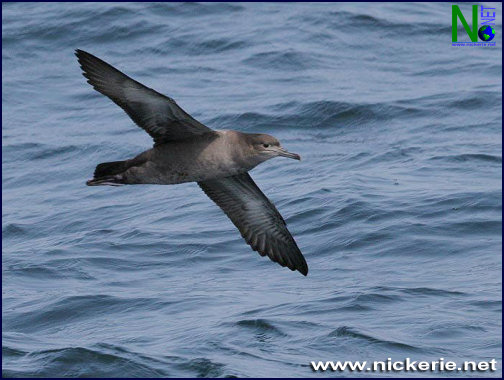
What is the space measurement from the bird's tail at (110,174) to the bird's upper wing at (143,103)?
1.34 ft

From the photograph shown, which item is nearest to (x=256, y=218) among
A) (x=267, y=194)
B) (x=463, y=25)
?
(x=267, y=194)

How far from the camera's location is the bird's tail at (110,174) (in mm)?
10266

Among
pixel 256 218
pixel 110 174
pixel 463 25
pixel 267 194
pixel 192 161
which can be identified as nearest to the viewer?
pixel 192 161

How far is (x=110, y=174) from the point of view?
33.8ft

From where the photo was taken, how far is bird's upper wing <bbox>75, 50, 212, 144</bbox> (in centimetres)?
1012

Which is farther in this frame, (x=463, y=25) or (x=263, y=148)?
(x=463, y=25)

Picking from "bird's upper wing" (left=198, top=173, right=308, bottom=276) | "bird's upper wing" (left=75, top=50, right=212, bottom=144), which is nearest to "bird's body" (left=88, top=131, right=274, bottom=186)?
"bird's upper wing" (left=75, top=50, right=212, bottom=144)

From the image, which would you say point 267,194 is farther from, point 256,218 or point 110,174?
point 110,174

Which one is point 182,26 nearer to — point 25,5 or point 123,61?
point 123,61

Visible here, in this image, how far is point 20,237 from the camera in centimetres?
1519

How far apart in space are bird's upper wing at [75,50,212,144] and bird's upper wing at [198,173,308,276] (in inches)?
58.0

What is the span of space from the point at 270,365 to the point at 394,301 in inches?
74.1

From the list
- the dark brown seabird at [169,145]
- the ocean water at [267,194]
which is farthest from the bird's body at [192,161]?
the ocean water at [267,194]

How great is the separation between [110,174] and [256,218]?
7.28 ft
